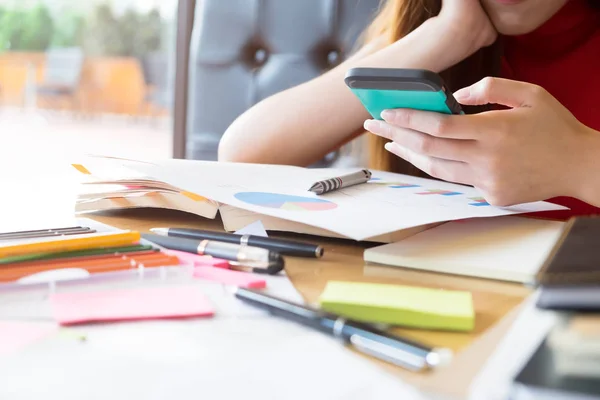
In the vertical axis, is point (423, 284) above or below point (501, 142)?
below

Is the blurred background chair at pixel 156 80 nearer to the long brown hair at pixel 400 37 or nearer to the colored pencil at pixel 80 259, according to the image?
the long brown hair at pixel 400 37

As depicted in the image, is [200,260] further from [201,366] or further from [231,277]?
[201,366]

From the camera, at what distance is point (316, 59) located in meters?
1.23

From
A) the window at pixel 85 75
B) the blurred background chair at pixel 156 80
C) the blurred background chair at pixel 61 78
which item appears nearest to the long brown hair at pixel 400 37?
the window at pixel 85 75

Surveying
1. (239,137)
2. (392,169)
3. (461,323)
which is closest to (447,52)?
(392,169)

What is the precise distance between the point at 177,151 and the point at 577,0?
84 centimetres

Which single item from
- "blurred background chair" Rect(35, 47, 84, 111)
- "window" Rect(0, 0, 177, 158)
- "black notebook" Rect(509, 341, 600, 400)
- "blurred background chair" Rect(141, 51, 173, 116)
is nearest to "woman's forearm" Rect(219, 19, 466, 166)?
"black notebook" Rect(509, 341, 600, 400)

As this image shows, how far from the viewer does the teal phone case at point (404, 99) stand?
1.61ft

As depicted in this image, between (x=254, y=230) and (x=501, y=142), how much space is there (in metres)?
0.23

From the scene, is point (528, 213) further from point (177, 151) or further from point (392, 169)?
point (177, 151)

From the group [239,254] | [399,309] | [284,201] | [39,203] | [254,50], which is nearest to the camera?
[399,309]

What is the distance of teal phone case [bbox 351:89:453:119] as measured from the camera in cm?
49

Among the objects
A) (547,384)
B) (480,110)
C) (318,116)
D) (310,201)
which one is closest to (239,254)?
(310,201)

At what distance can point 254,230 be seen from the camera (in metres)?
0.53
